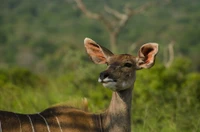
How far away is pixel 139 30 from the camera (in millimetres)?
63500

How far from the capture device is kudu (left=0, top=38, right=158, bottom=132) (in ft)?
12.5

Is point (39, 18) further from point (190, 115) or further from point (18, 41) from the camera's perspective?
point (190, 115)

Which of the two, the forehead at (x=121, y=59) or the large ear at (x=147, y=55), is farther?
the large ear at (x=147, y=55)

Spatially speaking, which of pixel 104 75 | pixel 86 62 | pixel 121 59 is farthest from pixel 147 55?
pixel 86 62

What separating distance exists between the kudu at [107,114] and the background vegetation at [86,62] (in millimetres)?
237

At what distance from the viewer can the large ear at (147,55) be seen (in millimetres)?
4469

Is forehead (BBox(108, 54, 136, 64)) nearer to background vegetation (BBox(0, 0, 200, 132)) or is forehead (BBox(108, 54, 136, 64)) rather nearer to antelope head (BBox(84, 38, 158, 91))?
antelope head (BBox(84, 38, 158, 91))

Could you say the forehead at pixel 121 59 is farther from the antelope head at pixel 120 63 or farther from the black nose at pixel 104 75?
the black nose at pixel 104 75

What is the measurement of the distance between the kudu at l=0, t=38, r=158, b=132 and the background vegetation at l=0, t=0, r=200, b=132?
0.24m

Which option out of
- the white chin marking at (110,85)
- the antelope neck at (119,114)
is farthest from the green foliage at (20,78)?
the white chin marking at (110,85)

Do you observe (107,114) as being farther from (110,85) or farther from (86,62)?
(86,62)

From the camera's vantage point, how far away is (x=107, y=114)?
14.1 ft

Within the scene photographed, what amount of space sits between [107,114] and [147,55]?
22.4 inches

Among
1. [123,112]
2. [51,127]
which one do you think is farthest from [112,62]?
[51,127]
